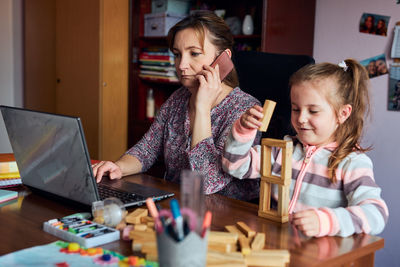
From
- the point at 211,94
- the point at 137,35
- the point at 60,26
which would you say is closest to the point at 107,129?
the point at 137,35

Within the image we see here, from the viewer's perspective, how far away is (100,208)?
39.3 inches

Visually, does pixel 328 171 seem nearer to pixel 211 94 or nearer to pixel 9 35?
pixel 211 94

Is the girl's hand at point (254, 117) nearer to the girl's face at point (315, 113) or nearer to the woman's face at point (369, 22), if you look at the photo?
the girl's face at point (315, 113)

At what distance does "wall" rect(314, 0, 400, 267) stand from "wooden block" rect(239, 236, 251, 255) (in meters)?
1.65

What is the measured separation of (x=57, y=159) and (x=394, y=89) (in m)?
1.90

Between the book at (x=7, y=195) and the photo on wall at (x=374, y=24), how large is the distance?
1995 mm

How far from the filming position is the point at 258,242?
0.87 meters

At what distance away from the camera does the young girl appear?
1.19 m

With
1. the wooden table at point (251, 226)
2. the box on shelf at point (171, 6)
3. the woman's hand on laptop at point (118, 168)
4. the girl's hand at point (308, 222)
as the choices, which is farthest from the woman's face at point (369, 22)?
the girl's hand at point (308, 222)

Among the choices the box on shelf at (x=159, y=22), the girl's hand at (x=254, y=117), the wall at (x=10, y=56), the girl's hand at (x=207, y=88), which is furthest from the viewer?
the wall at (x=10, y=56)

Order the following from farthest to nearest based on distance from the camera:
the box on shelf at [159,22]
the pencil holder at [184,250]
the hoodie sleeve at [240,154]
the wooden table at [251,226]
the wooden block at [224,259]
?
the box on shelf at [159,22] < the hoodie sleeve at [240,154] < the wooden table at [251,226] < the wooden block at [224,259] < the pencil holder at [184,250]

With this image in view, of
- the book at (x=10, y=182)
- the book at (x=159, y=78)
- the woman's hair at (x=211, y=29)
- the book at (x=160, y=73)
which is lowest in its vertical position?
the book at (x=10, y=182)

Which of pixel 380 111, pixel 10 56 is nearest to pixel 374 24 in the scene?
pixel 380 111

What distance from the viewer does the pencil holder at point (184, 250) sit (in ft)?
2.17
